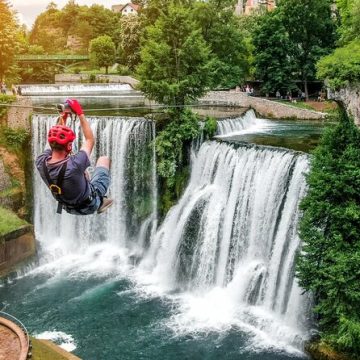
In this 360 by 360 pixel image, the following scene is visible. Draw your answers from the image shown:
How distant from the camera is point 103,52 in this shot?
2178 inches

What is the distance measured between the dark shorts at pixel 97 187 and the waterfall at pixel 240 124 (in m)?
18.0

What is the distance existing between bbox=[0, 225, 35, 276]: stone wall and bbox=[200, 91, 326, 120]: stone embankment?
12.9 m

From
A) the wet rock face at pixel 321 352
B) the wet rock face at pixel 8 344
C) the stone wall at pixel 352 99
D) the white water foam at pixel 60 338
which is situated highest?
the stone wall at pixel 352 99

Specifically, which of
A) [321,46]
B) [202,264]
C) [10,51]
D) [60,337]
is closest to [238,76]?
[321,46]

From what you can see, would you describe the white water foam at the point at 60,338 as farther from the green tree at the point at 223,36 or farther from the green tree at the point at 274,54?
the green tree at the point at 274,54

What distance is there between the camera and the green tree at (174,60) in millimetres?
20953

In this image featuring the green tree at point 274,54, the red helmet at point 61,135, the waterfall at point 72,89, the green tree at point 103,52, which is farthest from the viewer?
the green tree at point 103,52

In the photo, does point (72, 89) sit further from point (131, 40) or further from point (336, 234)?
point (336, 234)

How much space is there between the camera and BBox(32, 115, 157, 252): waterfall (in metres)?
22.5

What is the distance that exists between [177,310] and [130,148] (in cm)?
825

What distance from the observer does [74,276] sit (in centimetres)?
2022

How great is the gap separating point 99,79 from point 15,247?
31.3 m

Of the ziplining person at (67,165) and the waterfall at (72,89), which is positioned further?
the waterfall at (72,89)

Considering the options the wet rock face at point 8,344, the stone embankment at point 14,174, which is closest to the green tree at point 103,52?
the stone embankment at point 14,174
